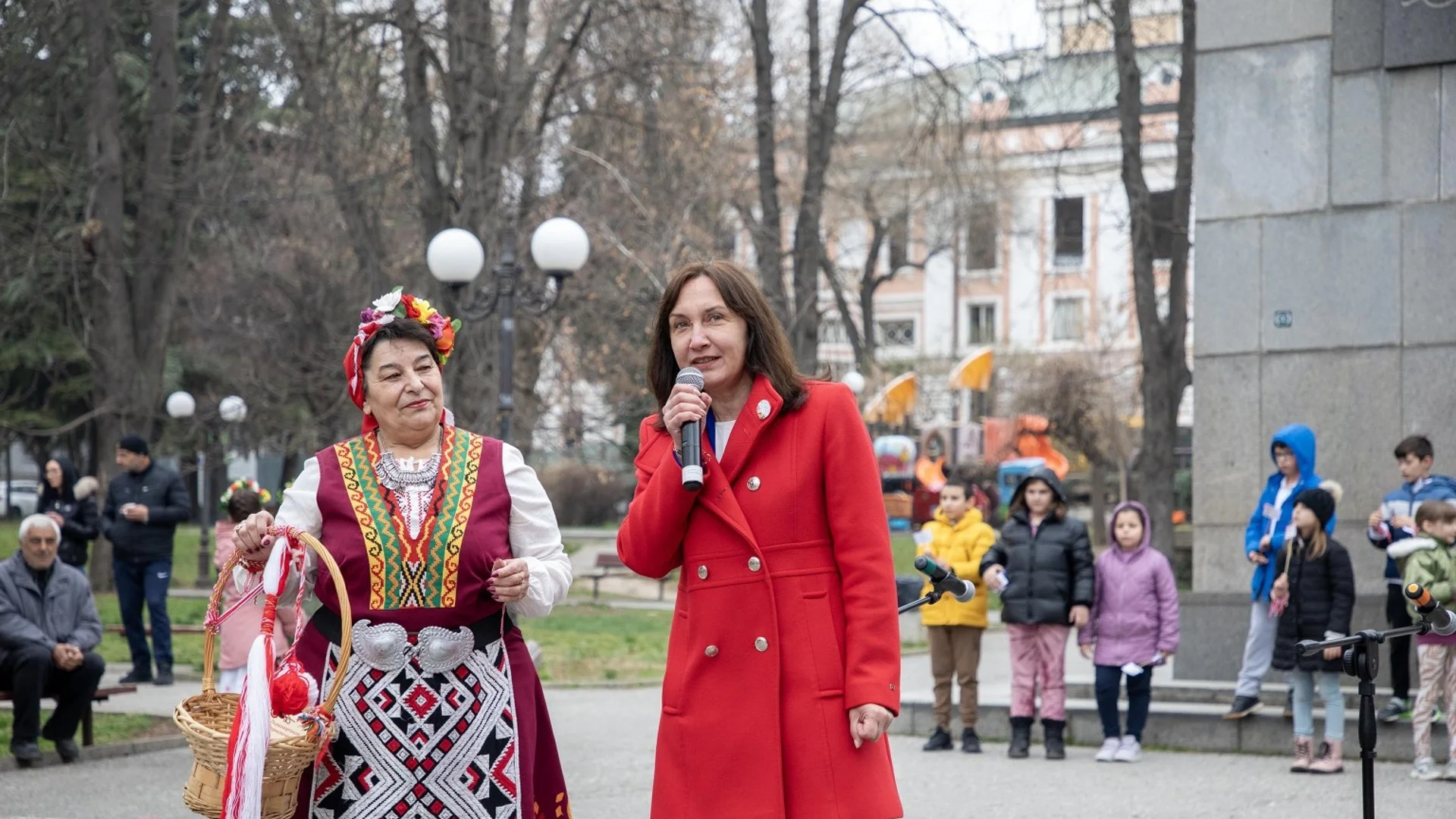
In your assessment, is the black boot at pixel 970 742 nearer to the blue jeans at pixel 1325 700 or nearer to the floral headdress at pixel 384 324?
the blue jeans at pixel 1325 700

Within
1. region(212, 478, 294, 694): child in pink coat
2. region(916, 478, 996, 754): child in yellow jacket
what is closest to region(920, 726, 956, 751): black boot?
region(916, 478, 996, 754): child in yellow jacket

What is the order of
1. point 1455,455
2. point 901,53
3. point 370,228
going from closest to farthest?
point 1455,455 < point 370,228 < point 901,53

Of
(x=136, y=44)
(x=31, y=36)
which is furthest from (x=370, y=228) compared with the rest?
(x=136, y=44)

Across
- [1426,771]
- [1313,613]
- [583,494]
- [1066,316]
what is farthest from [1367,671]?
[1066,316]

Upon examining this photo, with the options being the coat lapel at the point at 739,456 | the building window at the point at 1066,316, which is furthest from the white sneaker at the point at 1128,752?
the building window at the point at 1066,316

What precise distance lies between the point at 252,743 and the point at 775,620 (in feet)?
4.23

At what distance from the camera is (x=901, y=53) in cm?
2280

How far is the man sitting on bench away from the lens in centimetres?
1017

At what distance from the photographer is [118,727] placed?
1180cm

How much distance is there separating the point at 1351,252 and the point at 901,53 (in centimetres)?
Answer: 1170

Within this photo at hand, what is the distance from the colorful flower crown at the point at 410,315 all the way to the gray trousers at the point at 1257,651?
24.0 feet

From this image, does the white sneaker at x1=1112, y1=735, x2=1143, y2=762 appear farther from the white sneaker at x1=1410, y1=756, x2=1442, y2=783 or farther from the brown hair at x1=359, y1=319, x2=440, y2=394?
the brown hair at x1=359, y1=319, x2=440, y2=394

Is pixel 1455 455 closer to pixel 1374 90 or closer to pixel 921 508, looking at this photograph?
pixel 1374 90

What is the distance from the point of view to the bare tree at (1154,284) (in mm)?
20062
